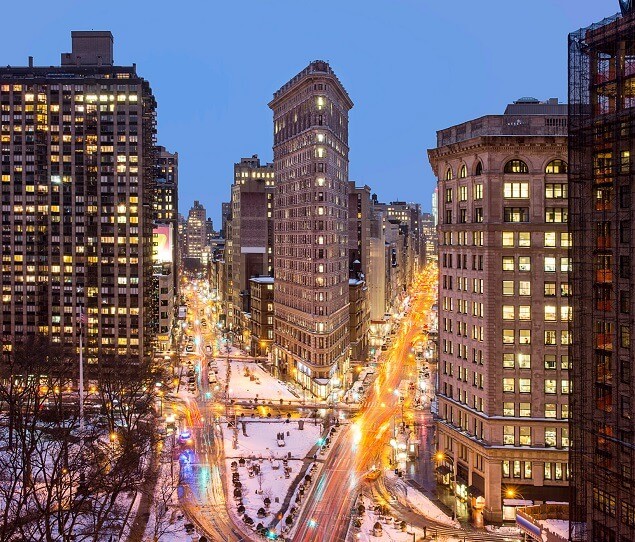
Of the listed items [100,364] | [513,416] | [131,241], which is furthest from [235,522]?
[131,241]

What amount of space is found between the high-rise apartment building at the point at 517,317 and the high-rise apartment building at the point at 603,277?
47.8 feet

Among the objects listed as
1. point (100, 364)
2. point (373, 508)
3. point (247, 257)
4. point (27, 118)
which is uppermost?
point (27, 118)

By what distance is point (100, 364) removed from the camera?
4328 inches

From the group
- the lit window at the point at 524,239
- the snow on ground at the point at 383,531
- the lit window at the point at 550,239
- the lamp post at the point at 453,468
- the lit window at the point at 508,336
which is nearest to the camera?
the snow on ground at the point at 383,531

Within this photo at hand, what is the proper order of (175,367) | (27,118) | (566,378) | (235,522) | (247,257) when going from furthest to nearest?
(247,257) → (175,367) → (27,118) → (566,378) → (235,522)

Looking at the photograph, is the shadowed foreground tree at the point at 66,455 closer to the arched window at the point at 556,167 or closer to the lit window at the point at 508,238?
the lit window at the point at 508,238

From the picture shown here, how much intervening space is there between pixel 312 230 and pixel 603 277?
71586mm

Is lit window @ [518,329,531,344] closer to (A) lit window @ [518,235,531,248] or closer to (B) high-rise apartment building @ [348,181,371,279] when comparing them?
(A) lit window @ [518,235,531,248]

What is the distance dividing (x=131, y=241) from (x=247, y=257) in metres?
45.9

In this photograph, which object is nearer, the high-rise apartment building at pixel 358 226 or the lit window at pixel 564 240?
the lit window at pixel 564 240

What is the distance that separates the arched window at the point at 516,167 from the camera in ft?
232

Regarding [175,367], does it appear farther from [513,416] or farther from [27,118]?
[513,416]

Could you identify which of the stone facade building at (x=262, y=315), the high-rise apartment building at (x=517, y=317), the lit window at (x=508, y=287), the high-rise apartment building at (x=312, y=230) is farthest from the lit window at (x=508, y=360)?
the stone facade building at (x=262, y=315)

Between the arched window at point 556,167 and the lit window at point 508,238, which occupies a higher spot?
the arched window at point 556,167
